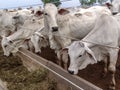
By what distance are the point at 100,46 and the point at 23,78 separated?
1936mm

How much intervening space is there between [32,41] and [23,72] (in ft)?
5.13

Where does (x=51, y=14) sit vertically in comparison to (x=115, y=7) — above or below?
above

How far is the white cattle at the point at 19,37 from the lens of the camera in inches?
343

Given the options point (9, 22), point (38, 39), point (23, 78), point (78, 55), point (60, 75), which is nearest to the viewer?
point (78, 55)

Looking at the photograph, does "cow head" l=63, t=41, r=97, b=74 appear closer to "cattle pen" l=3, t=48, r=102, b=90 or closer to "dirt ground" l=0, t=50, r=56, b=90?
"cattle pen" l=3, t=48, r=102, b=90

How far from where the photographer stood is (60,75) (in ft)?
18.4

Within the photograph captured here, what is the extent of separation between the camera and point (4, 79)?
6805 millimetres

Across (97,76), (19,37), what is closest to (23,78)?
(97,76)

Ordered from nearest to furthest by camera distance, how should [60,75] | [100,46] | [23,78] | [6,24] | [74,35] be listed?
[60,75], [100,46], [23,78], [74,35], [6,24]

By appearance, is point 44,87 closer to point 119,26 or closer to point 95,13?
point 119,26

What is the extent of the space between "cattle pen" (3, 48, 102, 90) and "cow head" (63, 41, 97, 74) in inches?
7.8

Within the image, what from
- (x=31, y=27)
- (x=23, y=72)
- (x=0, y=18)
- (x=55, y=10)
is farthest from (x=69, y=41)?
(x=0, y=18)

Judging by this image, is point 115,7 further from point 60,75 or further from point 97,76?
point 60,75

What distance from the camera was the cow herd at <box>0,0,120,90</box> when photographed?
17.7ft
